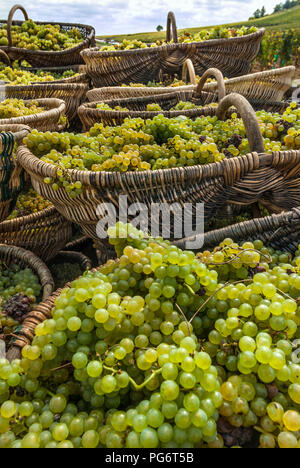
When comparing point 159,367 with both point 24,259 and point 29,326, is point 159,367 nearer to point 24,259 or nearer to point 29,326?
point 29,326

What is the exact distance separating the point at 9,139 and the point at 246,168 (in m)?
0.89

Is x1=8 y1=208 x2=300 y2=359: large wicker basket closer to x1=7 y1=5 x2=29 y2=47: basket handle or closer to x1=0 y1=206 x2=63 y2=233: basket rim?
x1=0 y1=206 x2=63 y2=233: basket rim

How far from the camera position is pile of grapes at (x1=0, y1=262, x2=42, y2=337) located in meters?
1.26

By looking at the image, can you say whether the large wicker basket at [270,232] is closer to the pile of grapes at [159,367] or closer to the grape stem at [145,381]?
the pile of grapes at [159,367]

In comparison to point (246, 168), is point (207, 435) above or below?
below

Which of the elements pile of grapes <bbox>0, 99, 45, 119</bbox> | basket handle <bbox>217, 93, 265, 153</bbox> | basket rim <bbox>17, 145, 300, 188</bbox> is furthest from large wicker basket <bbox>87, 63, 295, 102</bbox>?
basket rim <bbox>17, 145, 300, 188</bbox>

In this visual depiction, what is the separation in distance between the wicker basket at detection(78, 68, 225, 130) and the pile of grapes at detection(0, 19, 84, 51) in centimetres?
246

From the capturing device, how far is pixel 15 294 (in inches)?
54.1

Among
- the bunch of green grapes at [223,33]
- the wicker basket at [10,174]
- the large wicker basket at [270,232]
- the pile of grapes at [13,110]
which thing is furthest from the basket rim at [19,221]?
the bunch of green grapes at [223,33]

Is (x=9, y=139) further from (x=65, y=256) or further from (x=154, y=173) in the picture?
(x=65, y=256)

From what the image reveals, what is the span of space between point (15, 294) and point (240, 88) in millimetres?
1796

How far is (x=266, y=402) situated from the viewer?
1.81 feet

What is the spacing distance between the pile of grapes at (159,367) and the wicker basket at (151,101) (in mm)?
1097
